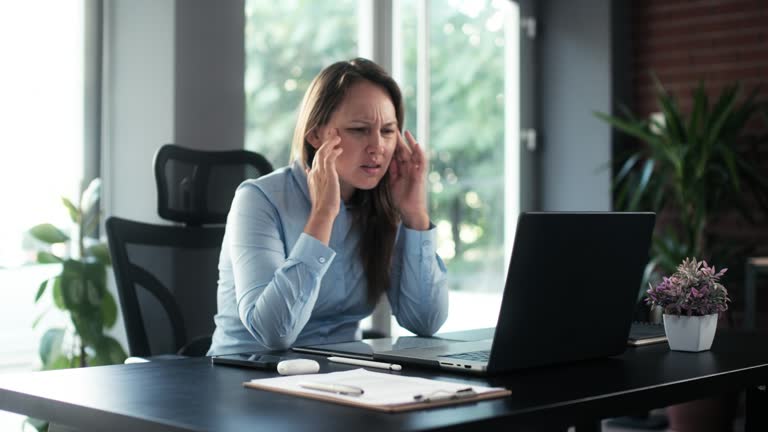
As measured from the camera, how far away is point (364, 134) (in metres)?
2.02

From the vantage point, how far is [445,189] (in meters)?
4.52

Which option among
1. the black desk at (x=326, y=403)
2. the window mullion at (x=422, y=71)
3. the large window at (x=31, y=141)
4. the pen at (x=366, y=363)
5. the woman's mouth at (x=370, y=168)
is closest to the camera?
the black desk at (x=326, y=403)

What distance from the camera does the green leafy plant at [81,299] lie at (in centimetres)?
266

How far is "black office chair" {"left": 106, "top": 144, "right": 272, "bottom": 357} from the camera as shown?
2102 mm

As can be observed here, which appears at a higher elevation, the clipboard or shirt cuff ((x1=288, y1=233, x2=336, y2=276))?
shirt cuff ((x1=288, y1=233, x2=336, y2=276))

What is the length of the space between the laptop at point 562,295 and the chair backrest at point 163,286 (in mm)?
790

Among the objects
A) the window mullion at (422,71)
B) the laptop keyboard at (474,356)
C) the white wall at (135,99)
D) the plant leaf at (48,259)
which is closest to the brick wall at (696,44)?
the window mullion at (422,71)

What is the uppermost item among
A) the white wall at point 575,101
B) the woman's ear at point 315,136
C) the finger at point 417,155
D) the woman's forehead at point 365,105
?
the white wall at point 575,101

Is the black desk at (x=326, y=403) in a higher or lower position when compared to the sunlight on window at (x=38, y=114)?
lower

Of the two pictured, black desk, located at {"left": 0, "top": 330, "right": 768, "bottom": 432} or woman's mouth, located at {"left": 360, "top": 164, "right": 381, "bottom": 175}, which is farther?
woman's mouth, located at {"left": 360, "top": 164, "right": 381, "bottom": 175}

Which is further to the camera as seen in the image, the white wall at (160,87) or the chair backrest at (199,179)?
the white wall at (160,87)

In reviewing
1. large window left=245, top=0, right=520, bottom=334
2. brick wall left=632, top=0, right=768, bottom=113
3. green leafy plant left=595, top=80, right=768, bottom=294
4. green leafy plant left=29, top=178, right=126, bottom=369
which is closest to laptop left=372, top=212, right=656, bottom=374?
green leafy plant left=29, top=178, right=126, bottom=369

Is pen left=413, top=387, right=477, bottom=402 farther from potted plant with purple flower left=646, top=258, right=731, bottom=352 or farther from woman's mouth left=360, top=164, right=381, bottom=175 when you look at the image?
woman's mouth left=360, top=164, right=381, bottom=175

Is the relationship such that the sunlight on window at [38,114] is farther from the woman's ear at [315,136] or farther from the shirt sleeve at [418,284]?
the shirt sleeve at [418,284]
